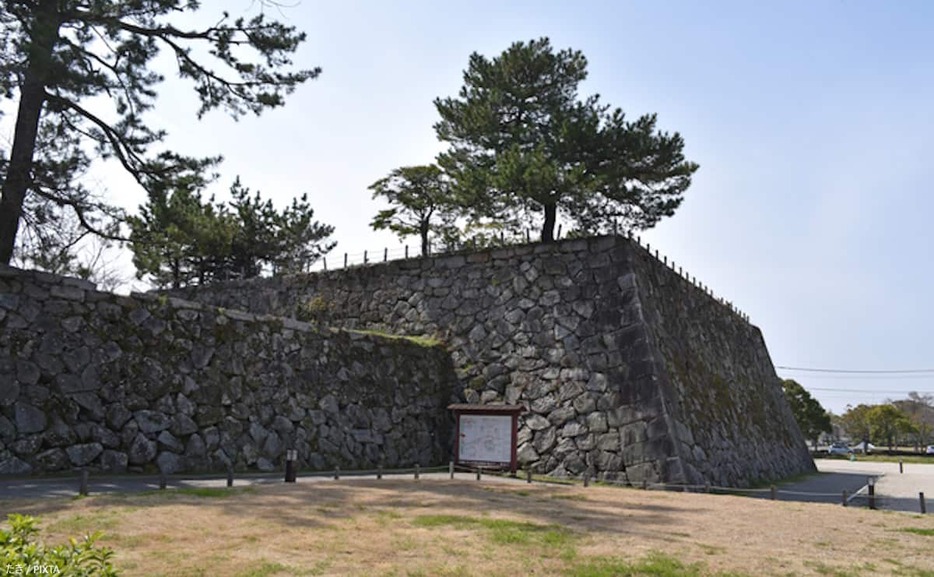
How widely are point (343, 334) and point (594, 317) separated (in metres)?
6.26

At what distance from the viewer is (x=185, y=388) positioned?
1337 centimetres

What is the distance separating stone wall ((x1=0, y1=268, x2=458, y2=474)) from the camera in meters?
11.4

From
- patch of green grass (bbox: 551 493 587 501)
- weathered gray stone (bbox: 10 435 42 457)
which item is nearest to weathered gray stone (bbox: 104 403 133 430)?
weathered gray stone (bbox: 10 435 42 457)

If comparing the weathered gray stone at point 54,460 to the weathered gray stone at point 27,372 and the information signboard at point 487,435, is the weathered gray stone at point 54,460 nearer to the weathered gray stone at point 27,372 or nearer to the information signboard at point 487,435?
the weathered gray stone at point 27,372

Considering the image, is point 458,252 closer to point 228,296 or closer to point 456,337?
point 456,337

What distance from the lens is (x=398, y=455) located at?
683 inches

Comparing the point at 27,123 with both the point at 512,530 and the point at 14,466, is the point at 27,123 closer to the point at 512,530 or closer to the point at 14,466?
the point at 14,466

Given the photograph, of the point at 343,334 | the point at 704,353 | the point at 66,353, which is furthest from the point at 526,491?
the point at 704,353

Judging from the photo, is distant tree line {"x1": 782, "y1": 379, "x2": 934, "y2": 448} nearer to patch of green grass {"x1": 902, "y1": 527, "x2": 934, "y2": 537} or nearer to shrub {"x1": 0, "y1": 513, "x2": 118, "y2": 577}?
patch of green grass {"x1": 902, "y1": 527, "x2": 934, "y2": 537}

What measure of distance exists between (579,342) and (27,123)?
12.7 m

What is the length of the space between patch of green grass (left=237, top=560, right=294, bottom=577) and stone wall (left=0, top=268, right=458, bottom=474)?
6.81m

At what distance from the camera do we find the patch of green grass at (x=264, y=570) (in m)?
5.86

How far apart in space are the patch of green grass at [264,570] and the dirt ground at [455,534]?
0.02 meters

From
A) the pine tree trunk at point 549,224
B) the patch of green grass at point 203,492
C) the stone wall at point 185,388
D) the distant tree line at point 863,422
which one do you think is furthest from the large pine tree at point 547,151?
→ the distant tree line at point 863,422
